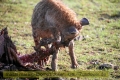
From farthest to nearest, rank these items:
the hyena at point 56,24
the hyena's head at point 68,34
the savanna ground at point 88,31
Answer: the savanna ground at point 88,31 → the hyena at point 56,24 → the hyena's head at point 68,34

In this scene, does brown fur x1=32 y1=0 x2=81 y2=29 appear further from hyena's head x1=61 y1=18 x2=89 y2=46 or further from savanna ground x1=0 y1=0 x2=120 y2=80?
savanna ground x1=0 y1=0 x2=120 y2=80

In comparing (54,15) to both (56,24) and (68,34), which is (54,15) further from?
(68,34)

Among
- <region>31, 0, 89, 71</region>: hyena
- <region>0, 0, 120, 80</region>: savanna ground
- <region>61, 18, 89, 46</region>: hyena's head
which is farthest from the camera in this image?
<region>0, 0, 120, 80</region>: savanna ground

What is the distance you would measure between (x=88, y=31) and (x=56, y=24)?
14.3ft

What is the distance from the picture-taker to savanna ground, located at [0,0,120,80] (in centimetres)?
759

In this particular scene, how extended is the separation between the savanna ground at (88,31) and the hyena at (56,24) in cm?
77

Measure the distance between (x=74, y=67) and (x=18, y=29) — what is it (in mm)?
3609

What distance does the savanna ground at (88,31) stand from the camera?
759 centimetres

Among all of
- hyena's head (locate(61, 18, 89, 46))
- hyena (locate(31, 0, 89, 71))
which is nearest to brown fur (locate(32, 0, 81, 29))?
hyena (locate(31, 0, 89, 71))

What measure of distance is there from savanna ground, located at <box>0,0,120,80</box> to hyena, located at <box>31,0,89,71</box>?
0.77 meters

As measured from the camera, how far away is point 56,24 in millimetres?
6148

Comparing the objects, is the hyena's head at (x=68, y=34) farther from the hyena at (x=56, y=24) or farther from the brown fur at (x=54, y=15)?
the brown fur at (x=54, y=15)

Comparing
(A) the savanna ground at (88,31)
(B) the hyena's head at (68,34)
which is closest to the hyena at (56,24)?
(B) the hyena's head at (68,34)

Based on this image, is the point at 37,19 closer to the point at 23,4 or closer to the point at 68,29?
the point at 68,29
